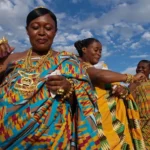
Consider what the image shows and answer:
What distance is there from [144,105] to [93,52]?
3.09 metres

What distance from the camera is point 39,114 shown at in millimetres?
3275

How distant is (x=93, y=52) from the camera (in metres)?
4.70

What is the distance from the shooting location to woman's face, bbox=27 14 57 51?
A: 3.56 metres

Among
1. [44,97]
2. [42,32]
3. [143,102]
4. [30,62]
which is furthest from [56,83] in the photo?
[143,102]

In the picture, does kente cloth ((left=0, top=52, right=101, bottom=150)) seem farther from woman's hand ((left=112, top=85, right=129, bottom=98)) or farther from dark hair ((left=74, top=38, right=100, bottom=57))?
dark hair ((left=74, top=38, right=100, bottom=57))

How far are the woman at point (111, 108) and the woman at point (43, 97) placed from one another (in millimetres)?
647

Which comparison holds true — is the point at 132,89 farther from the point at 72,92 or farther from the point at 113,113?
the point at 72,92

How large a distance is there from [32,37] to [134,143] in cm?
222

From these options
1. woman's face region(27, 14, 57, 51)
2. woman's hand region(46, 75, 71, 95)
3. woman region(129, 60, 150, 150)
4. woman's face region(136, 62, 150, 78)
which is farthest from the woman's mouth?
woman's face region(136, 62, 150, 78)

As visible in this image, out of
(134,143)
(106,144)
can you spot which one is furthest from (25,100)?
(134,143)

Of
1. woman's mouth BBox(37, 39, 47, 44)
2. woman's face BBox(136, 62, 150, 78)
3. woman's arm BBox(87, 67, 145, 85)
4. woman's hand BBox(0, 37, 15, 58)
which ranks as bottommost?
woman's arm BBox(87, 67, 145, 85)

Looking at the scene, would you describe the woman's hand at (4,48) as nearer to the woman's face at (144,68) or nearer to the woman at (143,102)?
the woman at (143,102)


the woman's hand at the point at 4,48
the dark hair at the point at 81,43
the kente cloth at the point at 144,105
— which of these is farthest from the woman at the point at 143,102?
the woman's hand at the point at 4,48

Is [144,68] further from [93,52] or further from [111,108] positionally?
[111,108]
